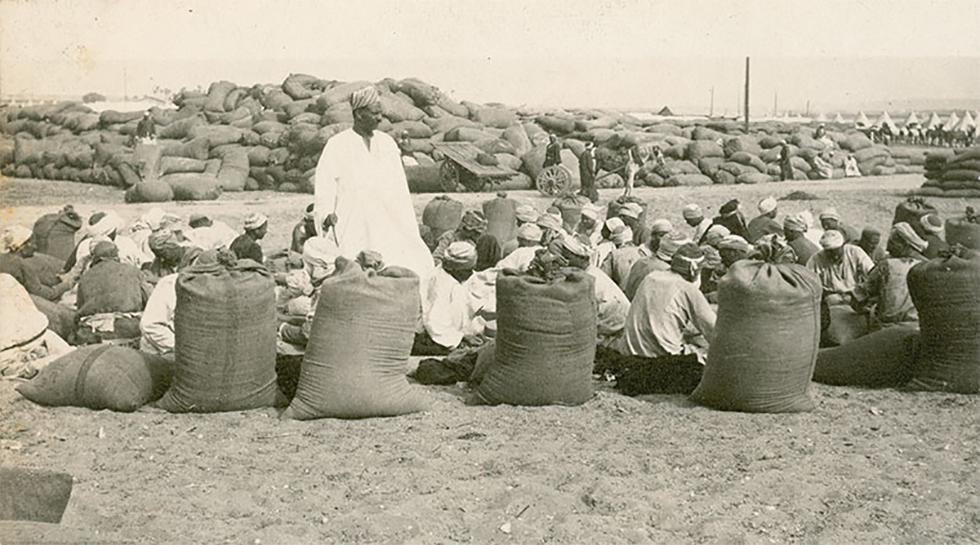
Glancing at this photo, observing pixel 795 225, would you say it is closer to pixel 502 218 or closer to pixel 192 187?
pixel 502 218

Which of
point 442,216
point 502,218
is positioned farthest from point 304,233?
point 502,218

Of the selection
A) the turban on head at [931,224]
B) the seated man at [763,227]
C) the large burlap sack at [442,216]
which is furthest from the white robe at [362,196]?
the large burlap sack at [442,216]

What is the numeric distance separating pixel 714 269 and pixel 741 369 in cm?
194

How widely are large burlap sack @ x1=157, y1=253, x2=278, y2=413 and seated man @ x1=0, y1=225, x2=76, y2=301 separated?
2968mm

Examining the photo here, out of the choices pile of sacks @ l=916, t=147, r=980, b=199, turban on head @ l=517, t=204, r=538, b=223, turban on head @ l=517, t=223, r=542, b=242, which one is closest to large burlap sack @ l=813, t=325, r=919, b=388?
turban on head @ l=517, t=223, r=542, b=242

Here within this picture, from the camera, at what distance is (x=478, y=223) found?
290 inches

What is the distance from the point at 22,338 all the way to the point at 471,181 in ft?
35.5

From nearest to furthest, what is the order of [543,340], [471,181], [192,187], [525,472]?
1. [525,472]
2. [543,340]
3. [192,187]
4. [471,181]

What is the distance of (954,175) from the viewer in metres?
15.8

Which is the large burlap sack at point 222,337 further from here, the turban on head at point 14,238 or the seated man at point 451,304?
the turban on head at point 14,238

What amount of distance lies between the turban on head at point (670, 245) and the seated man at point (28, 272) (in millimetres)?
4424

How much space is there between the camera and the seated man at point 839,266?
21.8 ft

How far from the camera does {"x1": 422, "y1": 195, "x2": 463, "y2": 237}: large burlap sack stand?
10.4 metres

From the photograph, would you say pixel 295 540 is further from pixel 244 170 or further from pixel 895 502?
pixel 244 170
